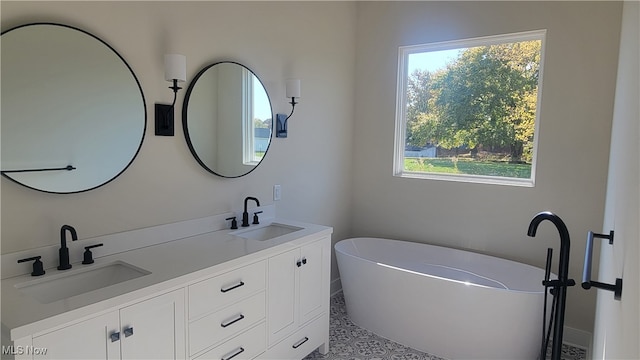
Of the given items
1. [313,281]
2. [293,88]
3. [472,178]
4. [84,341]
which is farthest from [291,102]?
[84,341]

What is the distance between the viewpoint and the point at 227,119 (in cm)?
254

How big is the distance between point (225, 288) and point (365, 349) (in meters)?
1.38

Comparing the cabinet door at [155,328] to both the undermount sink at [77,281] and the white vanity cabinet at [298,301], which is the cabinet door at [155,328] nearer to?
the undermount sink at [77,281]

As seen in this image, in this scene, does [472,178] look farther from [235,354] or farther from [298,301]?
[235,354]

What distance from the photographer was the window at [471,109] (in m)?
3.09

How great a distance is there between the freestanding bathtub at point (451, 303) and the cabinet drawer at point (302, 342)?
501mm

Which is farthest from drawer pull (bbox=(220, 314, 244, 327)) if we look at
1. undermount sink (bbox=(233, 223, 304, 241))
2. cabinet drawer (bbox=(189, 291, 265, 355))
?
undermount sink (bbox=(233, 223, 304, 241))

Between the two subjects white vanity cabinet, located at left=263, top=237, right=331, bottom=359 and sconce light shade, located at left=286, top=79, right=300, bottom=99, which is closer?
white vanity cabinet, located at left=263, top=237, right=331, bottom=359

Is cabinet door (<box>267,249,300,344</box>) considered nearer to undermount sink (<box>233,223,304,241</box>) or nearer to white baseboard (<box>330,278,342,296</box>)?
undermount sink (<box>233,223,304,241</box>)

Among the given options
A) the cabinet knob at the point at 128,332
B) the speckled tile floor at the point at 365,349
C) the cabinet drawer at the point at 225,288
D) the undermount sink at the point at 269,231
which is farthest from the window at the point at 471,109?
A: the cabinet knob at the point at 128,332

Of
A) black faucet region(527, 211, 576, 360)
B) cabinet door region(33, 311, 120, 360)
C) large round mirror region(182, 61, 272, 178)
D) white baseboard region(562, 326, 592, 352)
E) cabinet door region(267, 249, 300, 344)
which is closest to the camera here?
cabinet door region(33, 311, 120, 360)

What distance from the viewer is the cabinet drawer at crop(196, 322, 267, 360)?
73.1 inches

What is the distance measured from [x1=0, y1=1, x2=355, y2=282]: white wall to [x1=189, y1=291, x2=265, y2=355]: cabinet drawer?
2.20ft

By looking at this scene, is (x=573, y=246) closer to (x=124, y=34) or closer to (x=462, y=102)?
(x=462, y=102)
